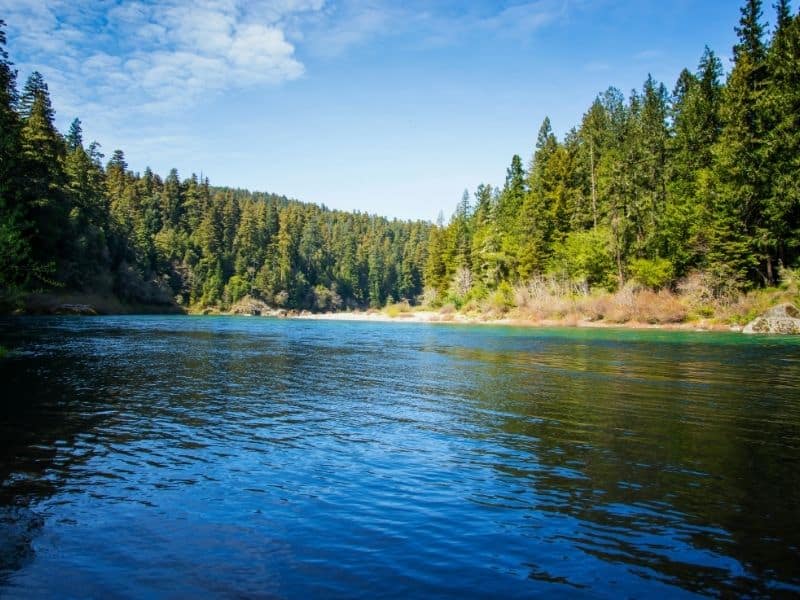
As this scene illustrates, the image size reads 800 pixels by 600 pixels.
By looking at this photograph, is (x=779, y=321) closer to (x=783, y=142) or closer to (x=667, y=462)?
(x=783, y=142)

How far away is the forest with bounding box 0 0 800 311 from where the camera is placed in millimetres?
47938

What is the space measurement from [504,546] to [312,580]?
2.48 meters

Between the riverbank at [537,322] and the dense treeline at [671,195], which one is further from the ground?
the dense treeline at [671,195]

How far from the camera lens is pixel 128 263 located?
10194 cm

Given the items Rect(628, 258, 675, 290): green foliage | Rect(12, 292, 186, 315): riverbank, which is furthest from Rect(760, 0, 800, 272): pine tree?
Rect(12, 292, 186, 315): riverbank

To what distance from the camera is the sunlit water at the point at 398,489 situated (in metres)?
6.04

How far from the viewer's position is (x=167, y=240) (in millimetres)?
132000

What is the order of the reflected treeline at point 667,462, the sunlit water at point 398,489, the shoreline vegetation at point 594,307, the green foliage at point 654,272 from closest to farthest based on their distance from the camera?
the sunlit water at point 398,489 < the reflected treeline at point 667,462 < the shoreline vegetation at point 594,307 < the green foliage at point 654,272

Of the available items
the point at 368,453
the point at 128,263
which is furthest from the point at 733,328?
the point at 128,263

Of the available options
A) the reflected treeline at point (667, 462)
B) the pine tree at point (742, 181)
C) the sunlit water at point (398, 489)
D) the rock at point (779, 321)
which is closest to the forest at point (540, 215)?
the pine tree at point (742, 181)

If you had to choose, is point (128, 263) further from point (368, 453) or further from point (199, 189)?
point (368, 453)

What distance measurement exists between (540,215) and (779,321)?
41.4 meters

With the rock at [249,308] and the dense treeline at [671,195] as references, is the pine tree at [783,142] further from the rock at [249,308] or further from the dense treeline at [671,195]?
the rock at [249,308]

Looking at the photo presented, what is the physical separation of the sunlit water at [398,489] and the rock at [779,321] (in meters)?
28.5
